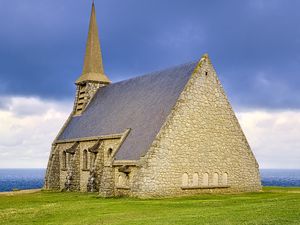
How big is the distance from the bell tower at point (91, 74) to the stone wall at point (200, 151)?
18.7 m

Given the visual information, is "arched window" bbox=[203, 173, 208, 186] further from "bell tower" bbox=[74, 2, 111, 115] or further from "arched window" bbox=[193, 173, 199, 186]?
"bell tower" bbox=[74, 2, 111, 115]

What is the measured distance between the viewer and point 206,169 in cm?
3875

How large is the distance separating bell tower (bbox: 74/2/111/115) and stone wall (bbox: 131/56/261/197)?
18661 millimetres

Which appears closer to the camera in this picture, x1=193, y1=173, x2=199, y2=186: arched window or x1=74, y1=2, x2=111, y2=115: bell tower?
x1=193, y1=173, x2=199, y2=186: arched window

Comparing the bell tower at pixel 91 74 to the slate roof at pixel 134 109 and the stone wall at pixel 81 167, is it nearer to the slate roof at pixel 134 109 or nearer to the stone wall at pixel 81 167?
the slate roof at pixel 134 109

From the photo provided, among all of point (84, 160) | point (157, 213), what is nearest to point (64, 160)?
point (84, 160)

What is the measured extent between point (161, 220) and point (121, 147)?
16.7m

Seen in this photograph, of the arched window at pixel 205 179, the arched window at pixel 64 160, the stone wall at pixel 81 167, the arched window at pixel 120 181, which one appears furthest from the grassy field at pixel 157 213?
the arched window at pixel 64 160

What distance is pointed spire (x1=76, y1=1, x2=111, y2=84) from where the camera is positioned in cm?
5606

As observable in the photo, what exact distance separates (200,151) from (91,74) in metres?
21.3

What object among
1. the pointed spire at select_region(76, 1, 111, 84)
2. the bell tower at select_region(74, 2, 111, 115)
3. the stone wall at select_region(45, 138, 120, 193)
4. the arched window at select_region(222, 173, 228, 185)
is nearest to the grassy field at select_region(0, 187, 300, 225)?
the stone wall at select_region(45, 138, 120, 193)

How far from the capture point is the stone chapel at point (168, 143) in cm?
3616

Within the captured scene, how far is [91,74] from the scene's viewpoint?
56.1m

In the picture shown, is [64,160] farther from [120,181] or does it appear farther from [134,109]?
[120,181]
